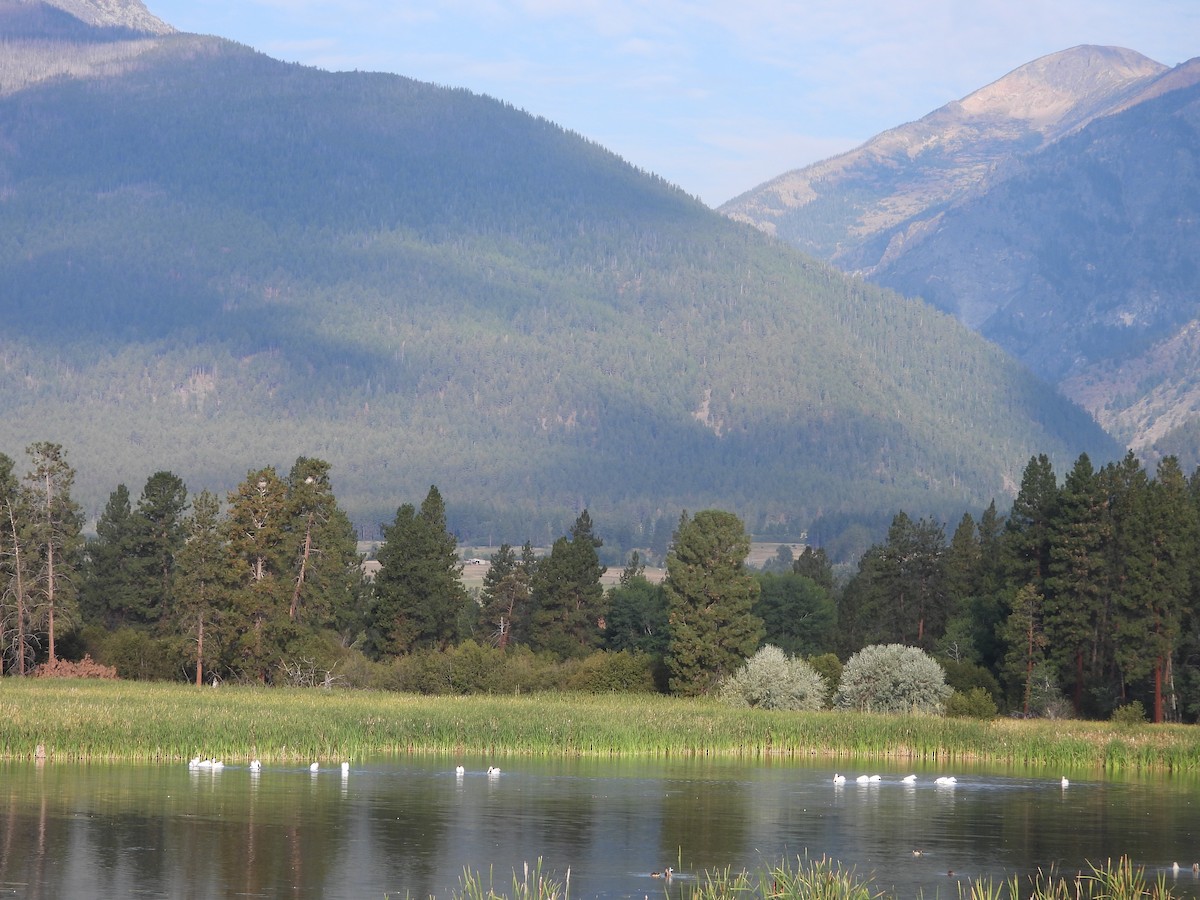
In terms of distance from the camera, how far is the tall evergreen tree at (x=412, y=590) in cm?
12381

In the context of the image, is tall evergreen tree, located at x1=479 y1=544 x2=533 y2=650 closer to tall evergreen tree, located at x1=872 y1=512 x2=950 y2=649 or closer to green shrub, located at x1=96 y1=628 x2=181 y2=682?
tall evergreen tree, located at x1=872 y1=512 x2=950 y2=649

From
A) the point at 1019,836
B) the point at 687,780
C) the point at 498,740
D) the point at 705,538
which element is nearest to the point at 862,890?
the point at 1019,836

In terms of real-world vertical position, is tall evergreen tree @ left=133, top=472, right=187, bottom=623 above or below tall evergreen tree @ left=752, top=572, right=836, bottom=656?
above

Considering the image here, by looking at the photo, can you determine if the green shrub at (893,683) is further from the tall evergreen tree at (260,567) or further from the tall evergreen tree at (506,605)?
the tall evergreen tree at (506,605)

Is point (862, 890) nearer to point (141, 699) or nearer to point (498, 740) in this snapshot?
point (498, 740)

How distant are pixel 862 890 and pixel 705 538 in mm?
73985

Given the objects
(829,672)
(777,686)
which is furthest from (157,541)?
(777,686)

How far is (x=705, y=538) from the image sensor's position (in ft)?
375

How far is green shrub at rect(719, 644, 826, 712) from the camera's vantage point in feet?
337

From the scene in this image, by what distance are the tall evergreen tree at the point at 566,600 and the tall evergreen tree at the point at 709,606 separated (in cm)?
1918

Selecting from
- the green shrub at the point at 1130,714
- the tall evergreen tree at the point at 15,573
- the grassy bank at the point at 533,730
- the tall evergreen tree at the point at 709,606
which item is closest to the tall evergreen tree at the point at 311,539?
the grassy bank at the point at 533,730

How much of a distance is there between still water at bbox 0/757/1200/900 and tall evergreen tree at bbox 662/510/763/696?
3215 centimetres

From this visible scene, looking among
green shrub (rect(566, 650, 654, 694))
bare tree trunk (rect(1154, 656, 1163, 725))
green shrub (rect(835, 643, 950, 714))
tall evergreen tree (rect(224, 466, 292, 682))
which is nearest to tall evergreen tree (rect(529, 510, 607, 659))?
green shrub (rect(566, 650, 654, 694))

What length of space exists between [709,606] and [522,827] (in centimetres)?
5494
